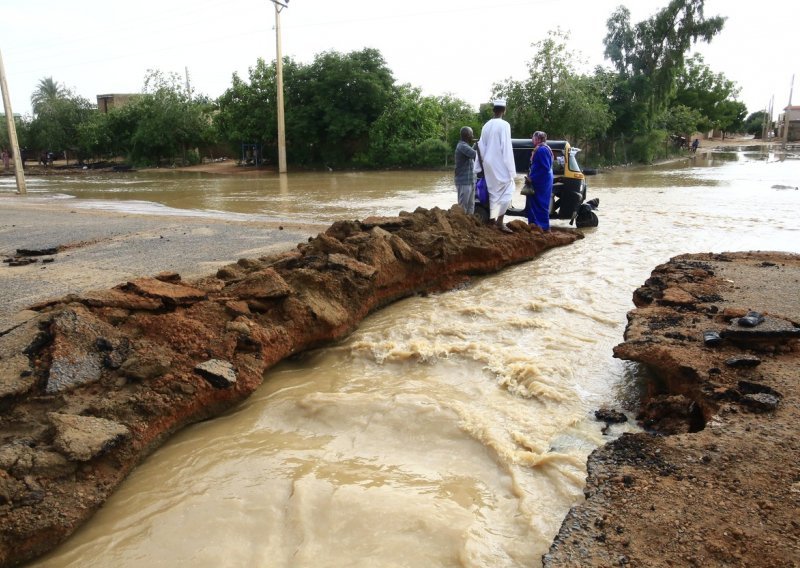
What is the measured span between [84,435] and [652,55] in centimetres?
3893

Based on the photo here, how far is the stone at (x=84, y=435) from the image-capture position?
8.75ft

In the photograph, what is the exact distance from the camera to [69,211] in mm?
13047

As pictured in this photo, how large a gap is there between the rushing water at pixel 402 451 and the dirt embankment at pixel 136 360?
0.50ft

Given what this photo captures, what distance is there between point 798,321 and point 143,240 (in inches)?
305

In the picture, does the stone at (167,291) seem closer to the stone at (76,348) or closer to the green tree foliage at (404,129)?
the stone at (76,348)

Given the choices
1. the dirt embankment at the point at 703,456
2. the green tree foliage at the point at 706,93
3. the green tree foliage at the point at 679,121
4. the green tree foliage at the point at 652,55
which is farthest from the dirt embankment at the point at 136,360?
the green tree foliage at the point at 706,93

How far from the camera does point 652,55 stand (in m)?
34.2

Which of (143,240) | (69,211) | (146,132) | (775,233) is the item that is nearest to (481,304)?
(143,240)

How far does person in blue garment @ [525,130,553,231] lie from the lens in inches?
331

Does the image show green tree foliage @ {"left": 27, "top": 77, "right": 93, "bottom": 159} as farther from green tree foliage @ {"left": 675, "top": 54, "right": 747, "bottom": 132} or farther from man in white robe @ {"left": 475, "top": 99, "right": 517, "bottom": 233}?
green tree foliage @ {"left": 675, "top": 54, "right": 747, "bottom": 132}

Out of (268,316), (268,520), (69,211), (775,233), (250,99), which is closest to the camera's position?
(268,520)

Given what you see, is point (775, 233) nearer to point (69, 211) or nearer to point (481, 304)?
point (481, 304)

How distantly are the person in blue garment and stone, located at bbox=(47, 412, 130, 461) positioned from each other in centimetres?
709

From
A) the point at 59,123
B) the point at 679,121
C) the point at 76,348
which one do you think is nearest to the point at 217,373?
the point at 76,348
